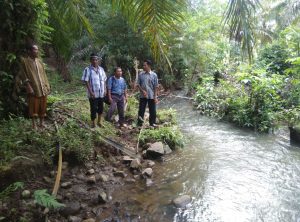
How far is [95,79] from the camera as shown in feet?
22.6

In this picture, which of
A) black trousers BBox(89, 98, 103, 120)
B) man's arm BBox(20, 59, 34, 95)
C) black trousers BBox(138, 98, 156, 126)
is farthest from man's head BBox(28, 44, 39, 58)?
black trousers BBox(138, 98, 156, 126)

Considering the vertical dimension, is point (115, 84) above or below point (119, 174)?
above

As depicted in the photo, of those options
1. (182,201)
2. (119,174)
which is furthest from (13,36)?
(182,201)

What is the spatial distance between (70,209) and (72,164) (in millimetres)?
1273

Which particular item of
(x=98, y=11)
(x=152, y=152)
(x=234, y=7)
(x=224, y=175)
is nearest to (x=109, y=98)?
(x=152, y=152)

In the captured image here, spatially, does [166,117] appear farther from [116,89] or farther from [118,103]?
[116,89]

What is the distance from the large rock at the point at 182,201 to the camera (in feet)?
16.3

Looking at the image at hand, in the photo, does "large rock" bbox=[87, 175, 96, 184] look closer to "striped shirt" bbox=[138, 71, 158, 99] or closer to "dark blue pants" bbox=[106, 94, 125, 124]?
"dark blue pants" bbox=[106, 94, 125, 124]

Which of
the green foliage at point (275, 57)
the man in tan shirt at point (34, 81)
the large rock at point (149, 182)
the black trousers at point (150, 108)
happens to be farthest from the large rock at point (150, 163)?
the green foliage at point (275, 57)

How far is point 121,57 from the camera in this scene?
1530 cm

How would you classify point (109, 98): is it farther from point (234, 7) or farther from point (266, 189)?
point (234, 7)

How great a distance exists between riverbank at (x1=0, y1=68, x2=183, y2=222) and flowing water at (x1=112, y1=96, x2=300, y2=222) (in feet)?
1.20

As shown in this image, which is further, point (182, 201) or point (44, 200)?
point (182, 201)

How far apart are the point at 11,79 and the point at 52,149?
149cm
